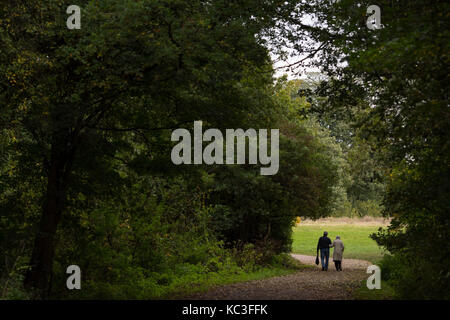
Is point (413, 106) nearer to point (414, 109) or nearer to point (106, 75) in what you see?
point (414, 109)

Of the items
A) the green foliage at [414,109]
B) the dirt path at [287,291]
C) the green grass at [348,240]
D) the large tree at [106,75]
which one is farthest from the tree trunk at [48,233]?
the green grass at [348,240]

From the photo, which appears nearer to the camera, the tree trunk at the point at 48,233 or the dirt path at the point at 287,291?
the tree trunk at the point at 48,233

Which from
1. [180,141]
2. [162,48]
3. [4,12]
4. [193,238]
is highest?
[4,12]

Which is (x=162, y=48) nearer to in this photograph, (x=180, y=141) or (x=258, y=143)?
(x=180, y=141)

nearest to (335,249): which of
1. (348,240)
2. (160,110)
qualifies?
(160,110)

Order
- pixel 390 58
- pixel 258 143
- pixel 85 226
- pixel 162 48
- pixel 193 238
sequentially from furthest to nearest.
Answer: pixel 258 143 → pixel 193 238 → pixel 85 226 → pixel 162 48 → pixel 390 58

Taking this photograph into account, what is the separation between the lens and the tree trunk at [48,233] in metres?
11.5

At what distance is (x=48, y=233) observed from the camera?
37.8 ft

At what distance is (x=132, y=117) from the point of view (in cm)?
1252

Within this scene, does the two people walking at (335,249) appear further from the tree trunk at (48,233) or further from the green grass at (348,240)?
the tree trunk at (48,233)

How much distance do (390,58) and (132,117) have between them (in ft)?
22.3

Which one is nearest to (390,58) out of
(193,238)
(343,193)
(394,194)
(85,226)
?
(394,194)

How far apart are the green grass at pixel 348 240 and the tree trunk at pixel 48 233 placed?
22.8 meters

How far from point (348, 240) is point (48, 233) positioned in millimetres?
38620
